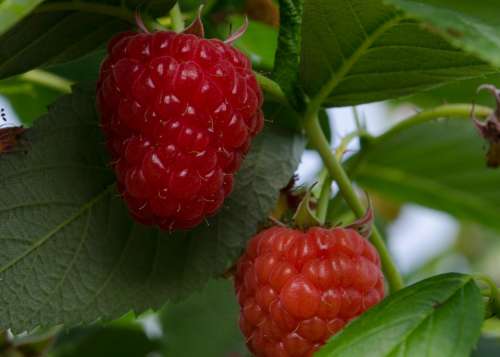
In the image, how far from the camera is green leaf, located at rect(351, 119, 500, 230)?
215 cm

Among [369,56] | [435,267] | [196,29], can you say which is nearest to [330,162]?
[369,56]

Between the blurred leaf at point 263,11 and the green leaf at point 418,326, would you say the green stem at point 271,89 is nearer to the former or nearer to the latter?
the green leaf at point 418,326

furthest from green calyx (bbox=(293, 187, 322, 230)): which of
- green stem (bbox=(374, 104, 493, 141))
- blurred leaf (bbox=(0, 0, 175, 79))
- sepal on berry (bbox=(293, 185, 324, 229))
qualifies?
blurred leaf (bbox=(0, 0, 175, 79))

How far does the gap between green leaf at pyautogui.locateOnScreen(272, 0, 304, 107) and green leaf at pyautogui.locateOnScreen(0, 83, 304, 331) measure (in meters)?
0.12

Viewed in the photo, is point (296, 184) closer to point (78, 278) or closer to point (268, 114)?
point (268, 114)

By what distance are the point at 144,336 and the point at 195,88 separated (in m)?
1.09

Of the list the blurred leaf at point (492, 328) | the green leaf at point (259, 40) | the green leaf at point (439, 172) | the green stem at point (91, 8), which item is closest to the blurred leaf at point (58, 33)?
the green stem at point (91, 8)

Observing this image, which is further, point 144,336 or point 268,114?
point 144,336

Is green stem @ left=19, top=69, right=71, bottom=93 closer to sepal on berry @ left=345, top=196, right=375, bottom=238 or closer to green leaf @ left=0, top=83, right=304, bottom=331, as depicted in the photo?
green leaf @ left=0, top=83, right=304, bottom=331

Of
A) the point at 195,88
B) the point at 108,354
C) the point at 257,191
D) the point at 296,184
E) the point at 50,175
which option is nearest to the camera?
the point at 195,88

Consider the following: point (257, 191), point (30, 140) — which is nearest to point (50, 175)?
point (30, 140)

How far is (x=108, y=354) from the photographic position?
2111 mm

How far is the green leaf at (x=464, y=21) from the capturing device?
1029 mm

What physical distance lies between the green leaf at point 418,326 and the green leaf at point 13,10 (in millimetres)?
520
